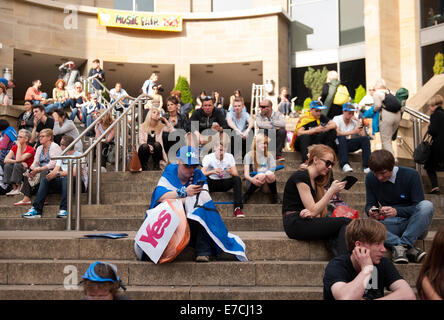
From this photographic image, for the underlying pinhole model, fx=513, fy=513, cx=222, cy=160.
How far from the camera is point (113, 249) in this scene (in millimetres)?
5148

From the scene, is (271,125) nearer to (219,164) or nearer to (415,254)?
(219,164)

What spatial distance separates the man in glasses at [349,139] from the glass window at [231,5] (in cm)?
1658

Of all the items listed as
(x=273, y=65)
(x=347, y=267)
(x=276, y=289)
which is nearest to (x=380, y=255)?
(x=347, y=267)

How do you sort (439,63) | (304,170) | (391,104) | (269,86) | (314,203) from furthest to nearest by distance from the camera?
1. (269,86)
2. (439,63)
3. (391,104)
4. (304,170)
5. (314,203)

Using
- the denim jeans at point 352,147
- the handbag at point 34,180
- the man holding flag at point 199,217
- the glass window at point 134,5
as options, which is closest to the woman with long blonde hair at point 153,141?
the handbag at point 34,180

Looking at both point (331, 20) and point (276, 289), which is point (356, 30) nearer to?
point (331, 20)

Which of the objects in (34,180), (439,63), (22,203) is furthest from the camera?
(439,63)

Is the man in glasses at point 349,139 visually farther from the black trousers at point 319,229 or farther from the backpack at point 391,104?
the black trousers at point 319,229

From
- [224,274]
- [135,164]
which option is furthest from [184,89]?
[224,274]

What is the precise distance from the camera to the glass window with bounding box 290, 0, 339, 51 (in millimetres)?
23344

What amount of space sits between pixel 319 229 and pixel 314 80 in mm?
18550

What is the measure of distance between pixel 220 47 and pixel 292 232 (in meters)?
19.3

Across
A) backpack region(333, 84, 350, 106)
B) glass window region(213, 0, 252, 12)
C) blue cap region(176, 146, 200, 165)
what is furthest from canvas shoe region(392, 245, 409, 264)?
glass window region(213, 0, 252, 12)

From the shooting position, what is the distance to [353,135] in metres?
8.98
